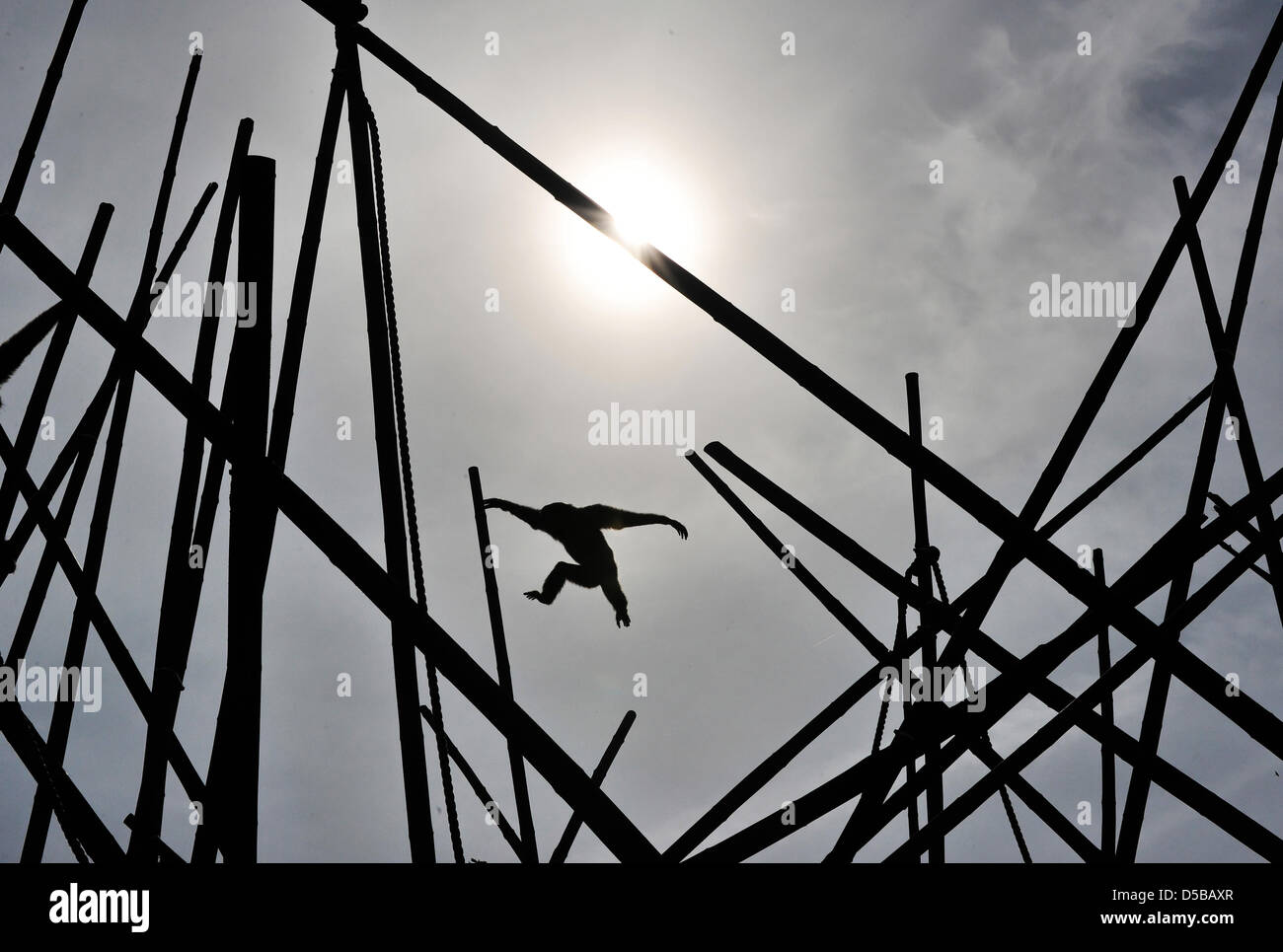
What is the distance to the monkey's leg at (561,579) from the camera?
14203 mm

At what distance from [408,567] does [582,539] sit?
9.75 meters

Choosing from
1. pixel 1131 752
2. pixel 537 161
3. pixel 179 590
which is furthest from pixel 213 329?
pixel 1131 752

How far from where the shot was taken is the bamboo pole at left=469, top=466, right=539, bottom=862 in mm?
8164

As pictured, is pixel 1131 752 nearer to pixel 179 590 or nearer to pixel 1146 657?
pixel 1146 657

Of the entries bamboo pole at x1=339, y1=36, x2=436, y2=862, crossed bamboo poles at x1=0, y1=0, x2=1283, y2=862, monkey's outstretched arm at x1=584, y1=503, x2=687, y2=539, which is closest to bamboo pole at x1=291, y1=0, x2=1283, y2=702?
crossed bamboo poles at x1=0, y1=0, x2=1283, y2=862

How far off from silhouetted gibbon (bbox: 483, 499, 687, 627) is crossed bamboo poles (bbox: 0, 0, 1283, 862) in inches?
293

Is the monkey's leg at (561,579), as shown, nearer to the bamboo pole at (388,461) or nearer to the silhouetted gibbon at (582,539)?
the silhouetted gibbon at (582,539)

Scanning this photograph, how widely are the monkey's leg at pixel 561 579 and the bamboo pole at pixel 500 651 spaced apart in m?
4.82

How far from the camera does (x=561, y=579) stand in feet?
46.9

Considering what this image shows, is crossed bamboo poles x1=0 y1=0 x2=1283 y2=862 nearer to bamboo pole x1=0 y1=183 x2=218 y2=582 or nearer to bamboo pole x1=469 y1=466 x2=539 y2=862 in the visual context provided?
bamboo pole x1=0 y1=183 x2=218 y2=582
